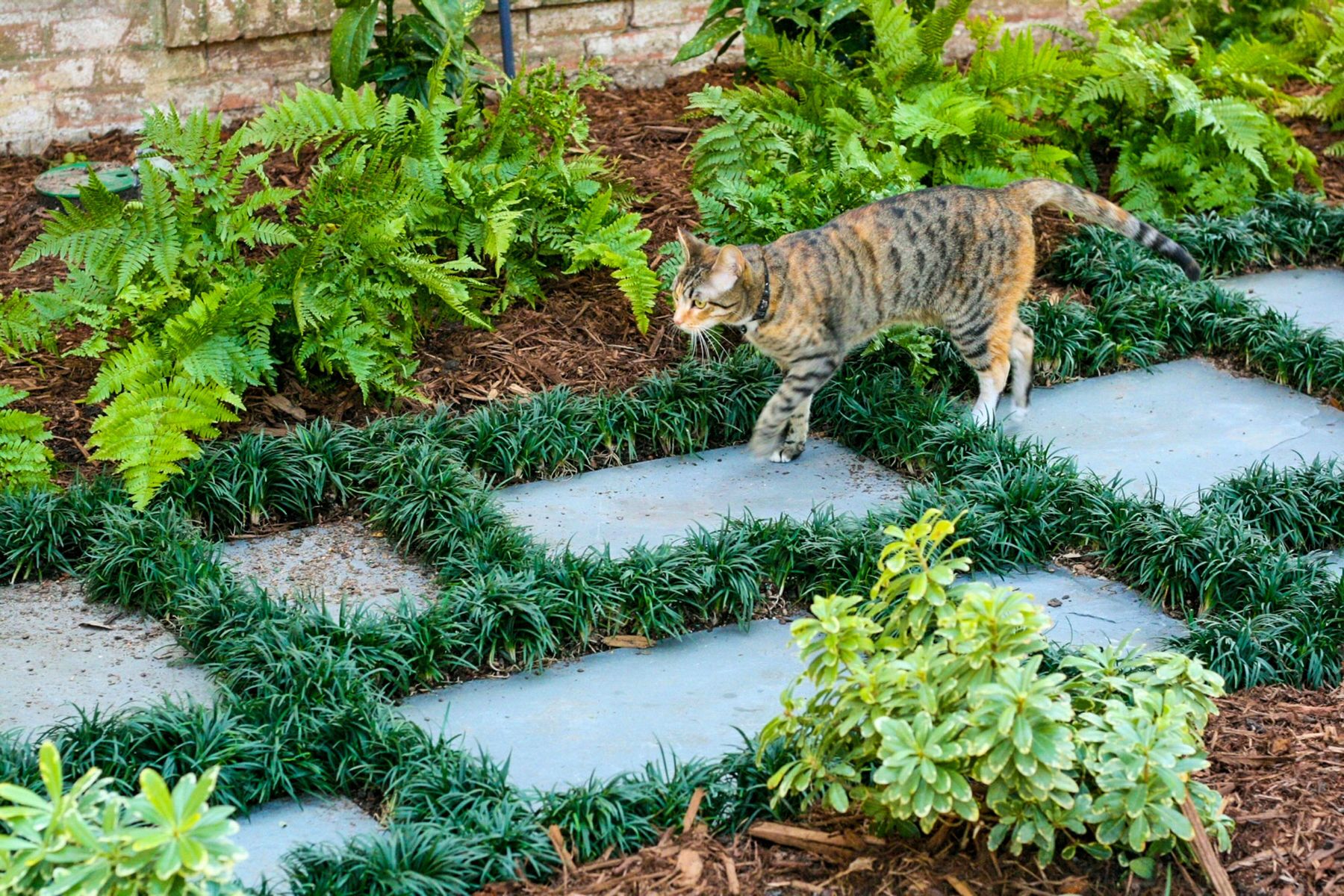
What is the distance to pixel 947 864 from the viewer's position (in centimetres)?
349

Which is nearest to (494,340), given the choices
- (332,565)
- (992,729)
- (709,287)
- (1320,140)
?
(709,287)

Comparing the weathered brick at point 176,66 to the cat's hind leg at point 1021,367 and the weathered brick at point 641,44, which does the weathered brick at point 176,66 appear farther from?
the cat's hind leg at point 1021,367

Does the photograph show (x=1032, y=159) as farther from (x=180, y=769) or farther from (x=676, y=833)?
(x=180, y=769)

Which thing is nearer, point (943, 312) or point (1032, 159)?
point (943, 312)

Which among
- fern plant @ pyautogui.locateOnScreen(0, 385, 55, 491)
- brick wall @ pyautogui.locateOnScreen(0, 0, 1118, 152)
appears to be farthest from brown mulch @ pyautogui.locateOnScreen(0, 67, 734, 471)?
fern plant @ pyautogui.locateOnScreen(0, 385, 55, 491)

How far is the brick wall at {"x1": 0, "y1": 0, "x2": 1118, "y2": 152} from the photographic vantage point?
A: 25.2 feet

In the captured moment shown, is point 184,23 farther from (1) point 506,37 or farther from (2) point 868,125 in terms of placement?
(2) point 868,125

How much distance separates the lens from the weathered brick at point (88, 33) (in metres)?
7.68

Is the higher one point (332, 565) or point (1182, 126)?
point (1182, 126)

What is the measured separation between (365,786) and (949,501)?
2392 millimetres

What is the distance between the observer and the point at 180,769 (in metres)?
3.83

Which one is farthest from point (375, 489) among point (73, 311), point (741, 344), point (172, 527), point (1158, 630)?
point (1158, 630)

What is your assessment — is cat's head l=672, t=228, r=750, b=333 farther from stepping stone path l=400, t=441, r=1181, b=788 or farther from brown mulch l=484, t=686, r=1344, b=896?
brown mulch l=484, t=686, r=1344, b=896

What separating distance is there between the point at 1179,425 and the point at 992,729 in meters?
3.30
